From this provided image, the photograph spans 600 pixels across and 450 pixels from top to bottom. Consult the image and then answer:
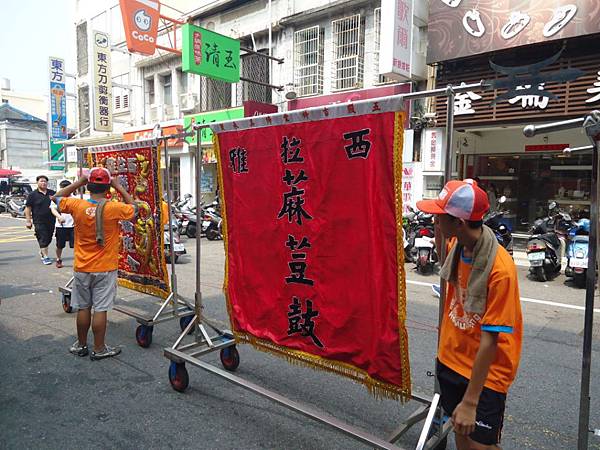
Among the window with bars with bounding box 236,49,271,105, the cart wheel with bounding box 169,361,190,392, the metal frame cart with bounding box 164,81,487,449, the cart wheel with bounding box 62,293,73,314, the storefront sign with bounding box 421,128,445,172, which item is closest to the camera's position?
the metal frame cart with bounding box 164,81,487,449

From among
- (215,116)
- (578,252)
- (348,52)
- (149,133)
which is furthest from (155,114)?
(578,252)

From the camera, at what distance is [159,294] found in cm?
483

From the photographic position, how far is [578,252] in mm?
6840

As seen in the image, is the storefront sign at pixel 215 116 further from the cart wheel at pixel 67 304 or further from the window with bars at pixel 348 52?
the cart wheel at pixel 67 304

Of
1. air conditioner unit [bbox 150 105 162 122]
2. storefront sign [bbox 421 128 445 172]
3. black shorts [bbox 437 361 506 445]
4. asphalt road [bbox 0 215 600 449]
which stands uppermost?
air conditioner unit [bbox 150 105 162 122]

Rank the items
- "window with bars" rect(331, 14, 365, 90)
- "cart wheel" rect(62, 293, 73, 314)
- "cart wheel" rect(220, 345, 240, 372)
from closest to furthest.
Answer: "cart wheel" rect(220, 345, 240, 372) < "cart wheel" rect(62, 293, 73, 314) < "window with bars" rect(331, 14, 365, 90)

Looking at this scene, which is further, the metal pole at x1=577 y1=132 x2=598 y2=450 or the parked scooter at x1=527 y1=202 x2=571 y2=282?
the parked scooter at x1=527 y1=202 x2=571 y2=282

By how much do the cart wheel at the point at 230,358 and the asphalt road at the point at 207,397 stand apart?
0.07 metres

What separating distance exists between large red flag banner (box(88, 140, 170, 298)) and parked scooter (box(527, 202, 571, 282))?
6.12 meters

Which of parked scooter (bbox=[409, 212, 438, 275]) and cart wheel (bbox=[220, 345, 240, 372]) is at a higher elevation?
parked scooter (bbox=[409, 212, 438, 275])

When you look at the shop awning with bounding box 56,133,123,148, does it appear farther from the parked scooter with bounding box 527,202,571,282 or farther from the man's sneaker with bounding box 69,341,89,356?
the parked scooter with bounding box 527,202,571,282

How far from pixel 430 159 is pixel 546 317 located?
6.67 meters

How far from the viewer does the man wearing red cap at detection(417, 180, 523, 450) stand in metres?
1.79

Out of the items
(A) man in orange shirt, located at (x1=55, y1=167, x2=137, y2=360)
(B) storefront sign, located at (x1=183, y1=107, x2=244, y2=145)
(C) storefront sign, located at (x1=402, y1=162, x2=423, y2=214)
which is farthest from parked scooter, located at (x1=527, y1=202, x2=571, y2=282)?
(B) storefront sign, located at (x1=183, y1=107, x2=244, y2=145)
